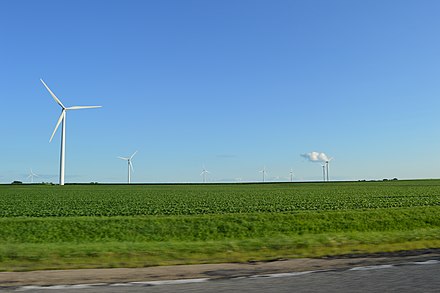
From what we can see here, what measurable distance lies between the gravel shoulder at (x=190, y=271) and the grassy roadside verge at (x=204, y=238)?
2.24 feet

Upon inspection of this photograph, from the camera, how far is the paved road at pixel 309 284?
6249mm

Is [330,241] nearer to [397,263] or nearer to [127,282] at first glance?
[397,263]

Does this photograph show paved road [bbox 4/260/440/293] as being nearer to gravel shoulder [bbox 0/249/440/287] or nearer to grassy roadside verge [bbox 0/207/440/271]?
gravel shoulder [bbox 0/249/440/287]

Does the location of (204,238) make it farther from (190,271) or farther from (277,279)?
(277,279)

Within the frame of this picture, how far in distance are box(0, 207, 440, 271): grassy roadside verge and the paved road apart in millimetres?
2017

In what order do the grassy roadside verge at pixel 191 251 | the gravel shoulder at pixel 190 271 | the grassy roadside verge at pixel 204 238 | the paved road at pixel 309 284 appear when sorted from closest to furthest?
the paved road at pixel 309 284 < the gravel shoulder at pixel 190 271 < the grassy roadside verge at pixel 191 251 < the grassy roadside verge at pixel 204 238

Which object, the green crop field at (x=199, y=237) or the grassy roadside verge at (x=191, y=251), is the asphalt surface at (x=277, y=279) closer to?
the grassy roadside verge at (x=191, y=251)

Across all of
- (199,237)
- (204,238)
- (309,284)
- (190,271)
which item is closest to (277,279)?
(309,284)

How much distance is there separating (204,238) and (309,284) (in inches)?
369

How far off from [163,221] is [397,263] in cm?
1093

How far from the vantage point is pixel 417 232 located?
44.2ft

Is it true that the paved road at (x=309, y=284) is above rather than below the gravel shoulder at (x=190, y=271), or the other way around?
above

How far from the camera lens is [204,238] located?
15.7 metres

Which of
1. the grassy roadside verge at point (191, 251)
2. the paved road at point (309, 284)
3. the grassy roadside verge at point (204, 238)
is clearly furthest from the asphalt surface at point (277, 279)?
the grassy roadside verge at point (204, 238)
